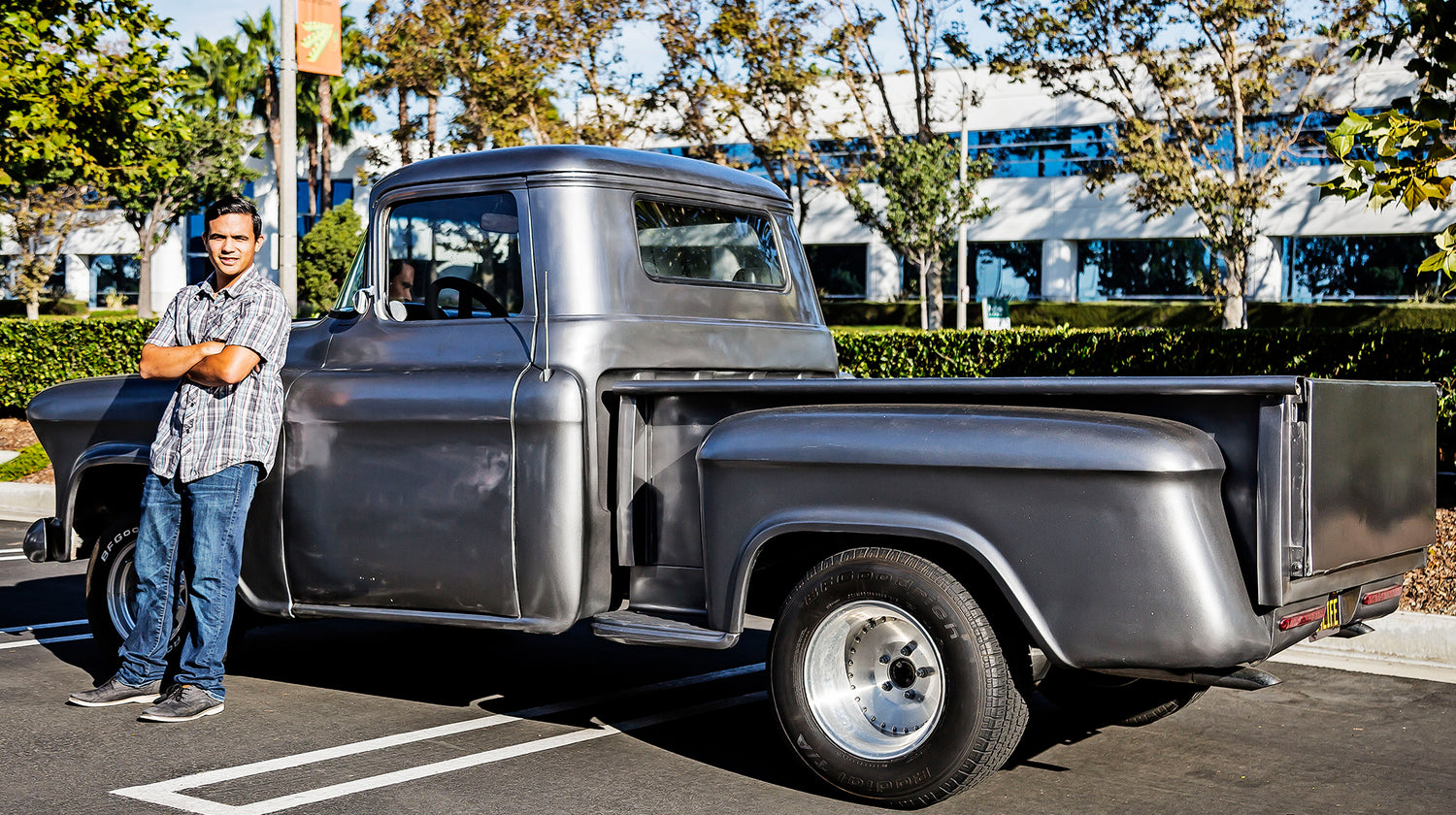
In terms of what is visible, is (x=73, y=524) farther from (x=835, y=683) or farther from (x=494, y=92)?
(x=494, y=92)

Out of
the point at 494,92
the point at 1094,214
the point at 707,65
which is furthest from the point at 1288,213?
the point at 494,92

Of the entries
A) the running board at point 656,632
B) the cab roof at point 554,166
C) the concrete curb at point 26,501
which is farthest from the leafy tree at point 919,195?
the running board at point 656,632

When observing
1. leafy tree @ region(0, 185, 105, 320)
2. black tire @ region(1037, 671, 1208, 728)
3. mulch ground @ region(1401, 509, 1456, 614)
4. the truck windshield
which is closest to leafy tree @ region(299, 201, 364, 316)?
leafy tree @ region(0, 185, 105, 320)

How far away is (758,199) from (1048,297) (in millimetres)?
40341

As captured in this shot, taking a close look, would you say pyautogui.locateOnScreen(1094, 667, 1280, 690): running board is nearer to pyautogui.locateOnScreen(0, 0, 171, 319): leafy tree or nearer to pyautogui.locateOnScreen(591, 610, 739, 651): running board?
pyautogui.locateOnScreen(591, 610, 739, 651): running board

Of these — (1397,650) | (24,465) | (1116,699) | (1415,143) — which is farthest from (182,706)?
(24,465)

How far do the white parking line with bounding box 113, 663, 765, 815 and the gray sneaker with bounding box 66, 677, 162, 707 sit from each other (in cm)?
109

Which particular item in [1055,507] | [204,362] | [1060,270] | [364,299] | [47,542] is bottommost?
[47,542]

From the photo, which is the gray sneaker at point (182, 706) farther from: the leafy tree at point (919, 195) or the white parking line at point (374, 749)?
the leafy tree at point (919, 195)

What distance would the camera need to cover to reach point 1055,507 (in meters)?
4.13

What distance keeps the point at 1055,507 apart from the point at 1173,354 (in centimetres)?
823

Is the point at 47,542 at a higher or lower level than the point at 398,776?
higher

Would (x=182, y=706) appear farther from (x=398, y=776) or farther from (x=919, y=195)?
(x=919, y=195)

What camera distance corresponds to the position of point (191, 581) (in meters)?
5.52
